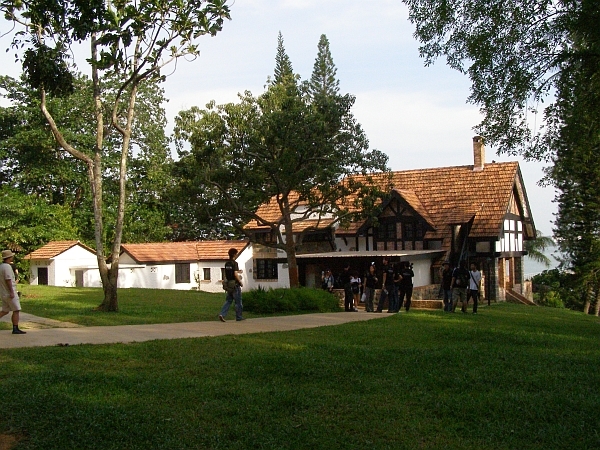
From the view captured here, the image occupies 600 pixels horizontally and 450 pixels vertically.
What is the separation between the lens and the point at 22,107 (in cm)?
4547

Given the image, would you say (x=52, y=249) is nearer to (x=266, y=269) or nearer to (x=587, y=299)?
(x=266, y=269)

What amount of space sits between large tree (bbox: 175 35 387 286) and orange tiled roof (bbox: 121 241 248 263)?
1733 centimetres

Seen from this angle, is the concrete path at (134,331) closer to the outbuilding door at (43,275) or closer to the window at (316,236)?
the window at (316,236)

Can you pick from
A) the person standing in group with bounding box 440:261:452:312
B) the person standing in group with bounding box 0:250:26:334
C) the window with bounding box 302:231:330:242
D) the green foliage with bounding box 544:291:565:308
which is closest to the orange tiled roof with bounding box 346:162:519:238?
the window with bounding box 302:231:330:242

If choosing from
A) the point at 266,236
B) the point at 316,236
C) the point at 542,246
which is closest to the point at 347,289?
the point at 316,236

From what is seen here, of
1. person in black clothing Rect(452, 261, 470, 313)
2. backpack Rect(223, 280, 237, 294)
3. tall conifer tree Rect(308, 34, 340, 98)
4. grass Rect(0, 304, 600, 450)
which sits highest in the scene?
tall conifer tree Rect(308, 34, 340, 98)

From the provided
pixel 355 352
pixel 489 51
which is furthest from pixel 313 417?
pixel 489 51

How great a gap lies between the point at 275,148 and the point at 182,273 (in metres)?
22.8

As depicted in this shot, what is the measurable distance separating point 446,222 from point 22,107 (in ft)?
88.8

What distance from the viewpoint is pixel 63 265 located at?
1831 inches

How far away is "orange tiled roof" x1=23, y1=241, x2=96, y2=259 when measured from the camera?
4544 centimetres

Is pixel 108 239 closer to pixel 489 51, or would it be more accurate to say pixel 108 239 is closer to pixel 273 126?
pixel 273 126

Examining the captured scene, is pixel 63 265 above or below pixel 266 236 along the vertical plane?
below

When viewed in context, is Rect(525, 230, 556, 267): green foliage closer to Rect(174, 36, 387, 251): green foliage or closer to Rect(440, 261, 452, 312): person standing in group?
Rect(174, 36, 387, 251): green foliage
